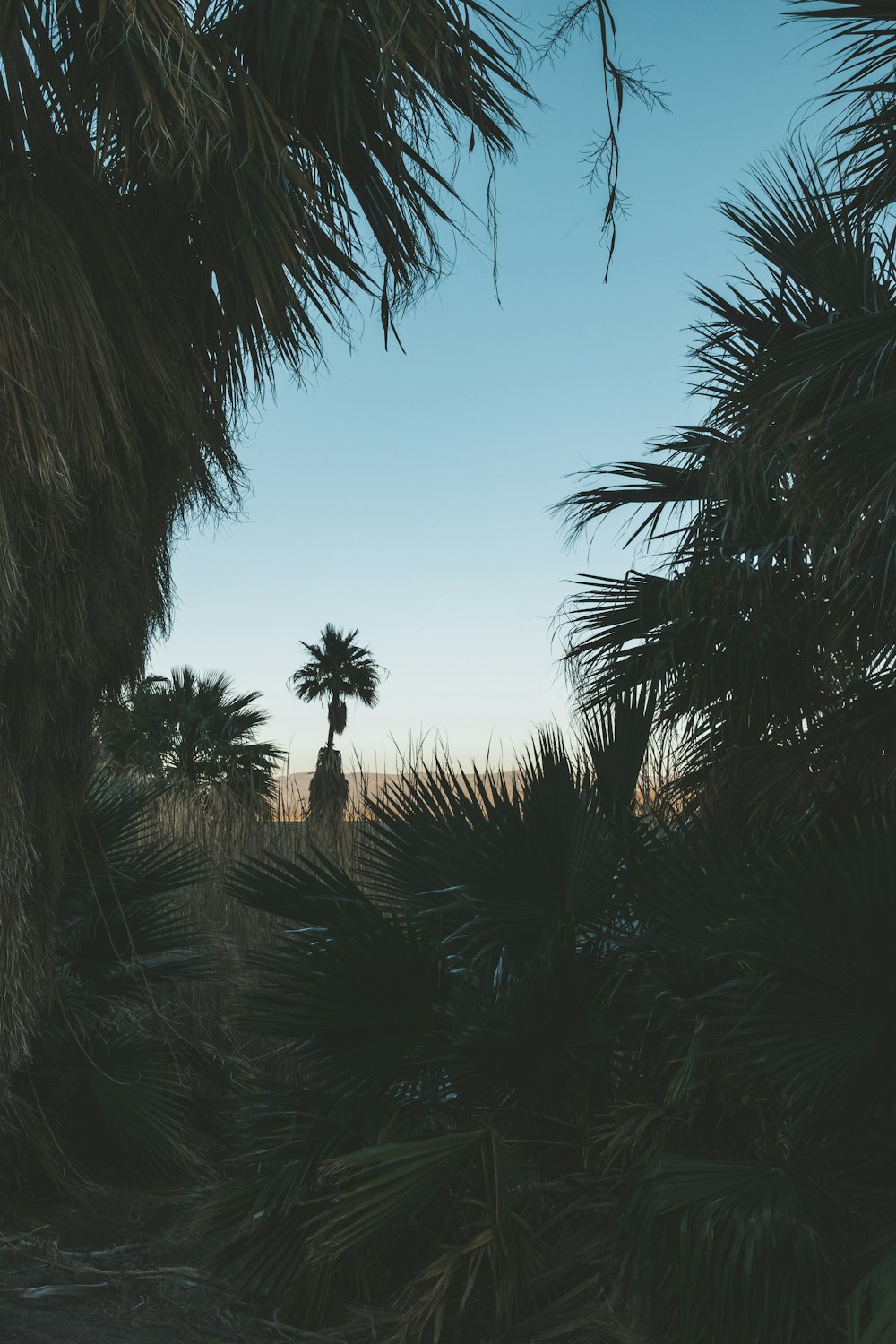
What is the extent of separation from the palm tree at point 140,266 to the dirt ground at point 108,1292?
2.48 feet

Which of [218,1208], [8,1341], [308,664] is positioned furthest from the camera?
[308,664]

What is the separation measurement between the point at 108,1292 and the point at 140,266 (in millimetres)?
3543

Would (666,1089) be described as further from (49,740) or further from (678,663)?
(678,663)

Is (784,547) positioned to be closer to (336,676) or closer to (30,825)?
(30,825)

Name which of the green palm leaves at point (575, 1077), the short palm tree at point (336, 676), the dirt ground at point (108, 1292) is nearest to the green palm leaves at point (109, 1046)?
the dirt ground at point (108, 1292)

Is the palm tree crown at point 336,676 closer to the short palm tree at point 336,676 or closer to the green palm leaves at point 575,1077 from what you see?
the short palm tree at point 336,676

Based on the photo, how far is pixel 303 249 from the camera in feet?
13.3

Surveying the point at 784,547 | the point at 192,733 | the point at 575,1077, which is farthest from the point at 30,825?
the point at 192,733

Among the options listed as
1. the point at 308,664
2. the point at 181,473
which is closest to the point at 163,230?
the point at 181,473

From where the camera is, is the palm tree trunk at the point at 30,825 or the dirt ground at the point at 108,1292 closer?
the dirt ground at the point at 108,1292

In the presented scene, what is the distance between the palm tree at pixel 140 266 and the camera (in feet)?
11.8

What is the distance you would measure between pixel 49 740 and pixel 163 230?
194cm

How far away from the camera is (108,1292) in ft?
12.5

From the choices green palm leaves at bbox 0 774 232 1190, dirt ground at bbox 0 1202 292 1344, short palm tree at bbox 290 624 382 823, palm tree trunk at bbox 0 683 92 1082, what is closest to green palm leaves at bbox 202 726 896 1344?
dirt ground at bbox 0 1202 292 1344
